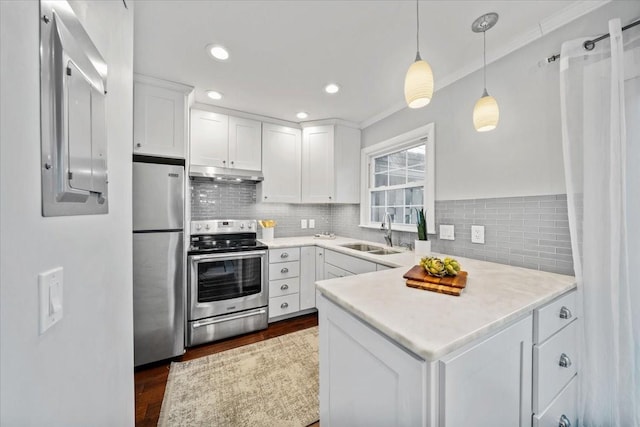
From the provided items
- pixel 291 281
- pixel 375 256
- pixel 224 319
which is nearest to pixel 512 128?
pixel 375 256

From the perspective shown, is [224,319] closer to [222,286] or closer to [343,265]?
[222,286]

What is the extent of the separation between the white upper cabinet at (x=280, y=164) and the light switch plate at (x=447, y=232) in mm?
1773

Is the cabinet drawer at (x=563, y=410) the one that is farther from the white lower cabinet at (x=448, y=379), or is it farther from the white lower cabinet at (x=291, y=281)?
the white lower cabinet at (x=291, y=281)

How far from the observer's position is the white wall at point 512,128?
4.78ft

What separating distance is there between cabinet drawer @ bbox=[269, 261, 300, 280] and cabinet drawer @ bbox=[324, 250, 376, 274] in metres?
0.36

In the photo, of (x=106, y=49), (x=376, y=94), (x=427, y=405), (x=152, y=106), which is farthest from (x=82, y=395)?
(x=376, y=94)

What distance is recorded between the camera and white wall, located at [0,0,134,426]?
0.40 meters

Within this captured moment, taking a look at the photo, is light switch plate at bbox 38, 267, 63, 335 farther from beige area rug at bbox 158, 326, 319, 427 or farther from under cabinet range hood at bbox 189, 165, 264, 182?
under cabinet range hood at bbox 189, 165, 264, 182

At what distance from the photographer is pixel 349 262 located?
7.61ft

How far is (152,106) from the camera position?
2123mm

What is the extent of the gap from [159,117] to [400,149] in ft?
7.83

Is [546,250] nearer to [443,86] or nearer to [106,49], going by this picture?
[443,86]

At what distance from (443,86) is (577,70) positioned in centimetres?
93

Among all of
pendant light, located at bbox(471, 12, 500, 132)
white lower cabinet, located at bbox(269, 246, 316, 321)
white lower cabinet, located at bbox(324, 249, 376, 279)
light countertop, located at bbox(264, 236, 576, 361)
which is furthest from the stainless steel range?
pendant light, located at bbox(471, 12, 500, 132)
